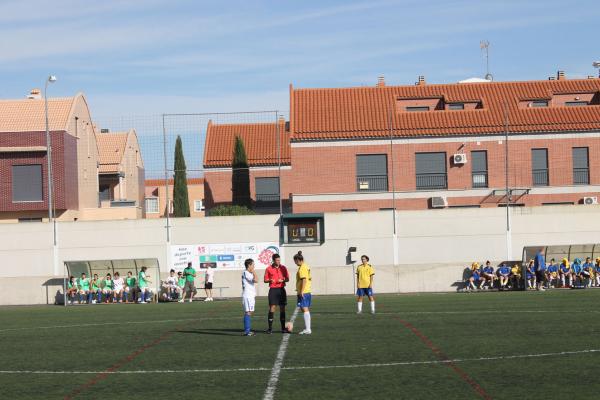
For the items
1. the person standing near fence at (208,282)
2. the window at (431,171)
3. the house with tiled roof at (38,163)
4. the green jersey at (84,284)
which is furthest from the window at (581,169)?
the green jersey at (84,284)

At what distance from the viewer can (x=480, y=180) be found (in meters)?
53.1

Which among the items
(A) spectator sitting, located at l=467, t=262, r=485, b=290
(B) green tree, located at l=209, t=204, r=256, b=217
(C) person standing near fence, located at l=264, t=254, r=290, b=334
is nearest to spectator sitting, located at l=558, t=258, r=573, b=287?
(A) spectator sitting, located at l=467, t=262, r=485, b=290

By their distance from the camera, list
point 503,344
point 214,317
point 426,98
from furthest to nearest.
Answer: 1. point 426,98
2. point 214,317
3. point 503,344

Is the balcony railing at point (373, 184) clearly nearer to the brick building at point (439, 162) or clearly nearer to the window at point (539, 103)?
the brick building at point (439, 162)

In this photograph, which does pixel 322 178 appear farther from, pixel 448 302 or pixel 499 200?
pixel 448 302

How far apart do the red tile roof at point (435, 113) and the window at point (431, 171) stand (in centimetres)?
132

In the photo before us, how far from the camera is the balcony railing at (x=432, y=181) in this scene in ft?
173

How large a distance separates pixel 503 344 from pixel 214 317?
11973 mm

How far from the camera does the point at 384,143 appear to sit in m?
52.8

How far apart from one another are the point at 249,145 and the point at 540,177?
22441 mm

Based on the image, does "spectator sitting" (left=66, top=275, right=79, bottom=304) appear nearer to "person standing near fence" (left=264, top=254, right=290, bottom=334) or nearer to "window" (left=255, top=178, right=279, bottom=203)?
"window" (left=255, top=178, right=279, bottom=203)

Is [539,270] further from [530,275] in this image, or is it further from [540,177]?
[540,177]

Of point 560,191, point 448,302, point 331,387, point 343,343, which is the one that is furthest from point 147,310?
point 560,191

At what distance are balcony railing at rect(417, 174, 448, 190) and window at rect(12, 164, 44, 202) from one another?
21.8m
